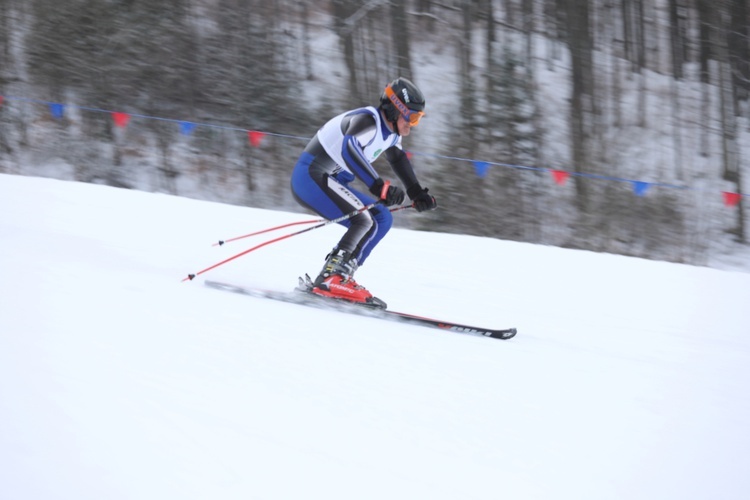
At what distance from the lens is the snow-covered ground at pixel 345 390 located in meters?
2.59

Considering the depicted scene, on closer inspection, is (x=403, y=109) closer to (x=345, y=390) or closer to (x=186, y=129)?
(x=345, y=390)

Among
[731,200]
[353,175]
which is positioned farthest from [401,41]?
[353,175]

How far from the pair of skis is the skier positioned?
8 cm

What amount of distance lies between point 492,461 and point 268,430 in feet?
2.79

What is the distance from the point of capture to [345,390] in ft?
11.0

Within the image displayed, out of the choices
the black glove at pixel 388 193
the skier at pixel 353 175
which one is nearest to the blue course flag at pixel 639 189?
the skier at pixel 353 175

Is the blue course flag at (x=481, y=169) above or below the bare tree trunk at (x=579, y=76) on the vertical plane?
below

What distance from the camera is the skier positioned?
16.0ft

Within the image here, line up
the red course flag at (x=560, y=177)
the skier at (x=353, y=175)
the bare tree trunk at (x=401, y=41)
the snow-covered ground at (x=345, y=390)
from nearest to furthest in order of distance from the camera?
the snow-covered ground at (x=345, y=390)
the skier at (x=353, y=175)
the red course flag at (x=560, y=177)
the bare tree trunk at (x=401, y=41)

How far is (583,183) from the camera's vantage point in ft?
42.4

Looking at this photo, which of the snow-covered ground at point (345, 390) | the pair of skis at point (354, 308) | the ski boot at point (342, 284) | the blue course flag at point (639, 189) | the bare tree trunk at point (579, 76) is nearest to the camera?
the snow-covered ground at point (345, 390)

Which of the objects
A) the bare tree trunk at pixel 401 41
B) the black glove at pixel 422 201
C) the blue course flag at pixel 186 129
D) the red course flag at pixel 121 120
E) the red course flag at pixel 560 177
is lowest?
the black glove at pixel 422 201

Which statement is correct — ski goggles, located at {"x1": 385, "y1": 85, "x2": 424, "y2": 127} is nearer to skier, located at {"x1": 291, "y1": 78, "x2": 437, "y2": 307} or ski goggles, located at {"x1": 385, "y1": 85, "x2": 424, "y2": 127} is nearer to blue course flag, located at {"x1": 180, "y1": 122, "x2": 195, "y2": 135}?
skier, located at {"x1": 291, "y1": 78, "x2": 437, "y2": 307}

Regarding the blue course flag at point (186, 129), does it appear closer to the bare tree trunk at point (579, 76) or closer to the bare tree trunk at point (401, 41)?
the bare tree trunk at point (401, 41)
